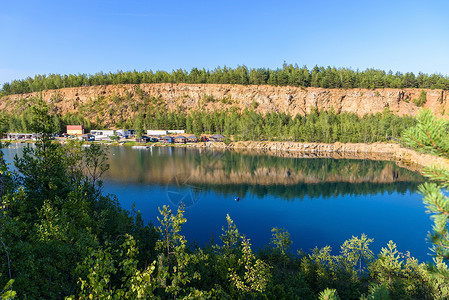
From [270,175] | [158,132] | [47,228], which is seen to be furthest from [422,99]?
[47,228]

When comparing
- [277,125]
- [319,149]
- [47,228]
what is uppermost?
[47,228]

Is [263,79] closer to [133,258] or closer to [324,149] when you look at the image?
[324,149]

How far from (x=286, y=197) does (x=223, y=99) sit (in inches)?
3948

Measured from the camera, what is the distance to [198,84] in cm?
14388

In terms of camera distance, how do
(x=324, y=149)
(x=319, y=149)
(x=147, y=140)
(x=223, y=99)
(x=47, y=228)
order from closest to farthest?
(x=47, y=228) → (x=324, y=149) → (x=319, y=149) → (x=147, y=140) → (x=223, y=99)

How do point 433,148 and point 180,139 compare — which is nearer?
point 433,148

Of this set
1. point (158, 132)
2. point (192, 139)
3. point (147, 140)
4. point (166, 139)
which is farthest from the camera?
point (158, 132)

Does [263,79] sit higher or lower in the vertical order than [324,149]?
higher

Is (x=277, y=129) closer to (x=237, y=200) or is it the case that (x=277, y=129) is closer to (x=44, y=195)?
(x=237, y=200)

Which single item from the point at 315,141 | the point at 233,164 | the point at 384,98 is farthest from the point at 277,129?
the point at 384,98

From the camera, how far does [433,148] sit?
3191mm

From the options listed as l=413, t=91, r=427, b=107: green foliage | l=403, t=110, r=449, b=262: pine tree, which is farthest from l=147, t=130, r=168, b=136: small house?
l=413, t=91, r=427, b=107: green foliage

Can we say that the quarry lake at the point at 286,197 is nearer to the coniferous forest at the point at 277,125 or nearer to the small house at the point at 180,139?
the coniferous forest at the point at 277,125

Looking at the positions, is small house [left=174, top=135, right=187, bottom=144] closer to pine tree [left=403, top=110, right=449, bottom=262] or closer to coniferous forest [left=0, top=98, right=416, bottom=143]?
coniferous forest [left=0, top=98, right=416, bottom=143]
